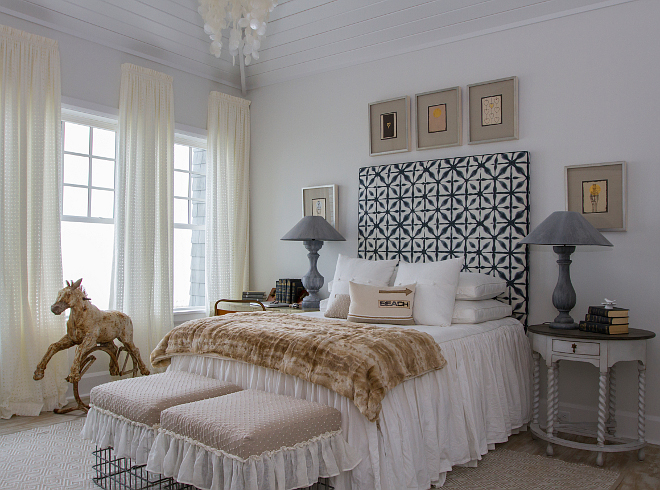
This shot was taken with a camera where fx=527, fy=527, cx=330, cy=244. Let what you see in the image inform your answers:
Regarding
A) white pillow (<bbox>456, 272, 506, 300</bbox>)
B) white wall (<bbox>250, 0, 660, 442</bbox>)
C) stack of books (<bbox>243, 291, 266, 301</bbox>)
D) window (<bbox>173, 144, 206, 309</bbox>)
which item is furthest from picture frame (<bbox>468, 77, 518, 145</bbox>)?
window (<bbox>173, 144, 206, 309</bbox>)

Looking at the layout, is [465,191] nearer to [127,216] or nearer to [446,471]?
[446,471]

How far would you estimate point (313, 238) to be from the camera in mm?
4523

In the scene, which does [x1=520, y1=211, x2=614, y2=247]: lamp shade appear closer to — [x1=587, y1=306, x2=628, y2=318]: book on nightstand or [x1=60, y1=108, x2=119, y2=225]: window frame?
[x1=587, y1=306, x2=628, y2=318]: book on nightstand

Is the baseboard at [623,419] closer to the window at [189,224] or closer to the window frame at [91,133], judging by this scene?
the window at [189,224]

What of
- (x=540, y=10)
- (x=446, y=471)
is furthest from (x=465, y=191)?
(x=446, y=471)

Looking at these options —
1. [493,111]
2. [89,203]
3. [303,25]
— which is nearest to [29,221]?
[89,203]

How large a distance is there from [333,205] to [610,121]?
2.35 meters

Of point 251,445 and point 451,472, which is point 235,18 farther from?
point 451,472

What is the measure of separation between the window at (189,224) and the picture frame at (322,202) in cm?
111

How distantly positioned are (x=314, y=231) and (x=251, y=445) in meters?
2.71

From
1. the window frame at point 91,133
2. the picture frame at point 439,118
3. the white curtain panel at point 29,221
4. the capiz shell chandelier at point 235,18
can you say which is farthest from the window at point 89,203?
the picture frame at point 439,118

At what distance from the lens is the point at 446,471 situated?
2.71m

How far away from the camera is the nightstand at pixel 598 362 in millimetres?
3027

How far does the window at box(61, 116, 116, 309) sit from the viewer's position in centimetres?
437
